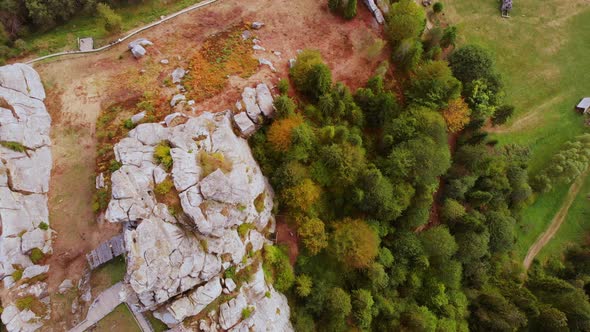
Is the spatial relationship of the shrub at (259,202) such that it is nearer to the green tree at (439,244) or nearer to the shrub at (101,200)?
the shrub at (101,200)

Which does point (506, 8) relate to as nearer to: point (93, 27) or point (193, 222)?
point (193, 222)

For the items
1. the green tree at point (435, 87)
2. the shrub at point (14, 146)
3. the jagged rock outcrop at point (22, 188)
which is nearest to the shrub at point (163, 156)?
the jagged rock outcrop at point (22, 188)

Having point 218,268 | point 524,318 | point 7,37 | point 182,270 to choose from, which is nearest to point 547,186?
point 524,318

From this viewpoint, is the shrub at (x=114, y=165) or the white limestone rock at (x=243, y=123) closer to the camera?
the shrub at (x=114, y=165)

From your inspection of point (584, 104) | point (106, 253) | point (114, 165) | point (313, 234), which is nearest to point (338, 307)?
point (313, 234)

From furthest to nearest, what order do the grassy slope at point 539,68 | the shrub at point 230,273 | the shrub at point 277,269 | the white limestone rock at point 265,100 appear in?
the grassy slope at point 539,68, the white limestone rock at point 265,100, the shrub at point 277,269, the shrub at point 230,273

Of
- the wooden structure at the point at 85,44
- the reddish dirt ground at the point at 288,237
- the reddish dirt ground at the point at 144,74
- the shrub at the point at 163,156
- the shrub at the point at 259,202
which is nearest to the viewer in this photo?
the shrub at the point at 163,156

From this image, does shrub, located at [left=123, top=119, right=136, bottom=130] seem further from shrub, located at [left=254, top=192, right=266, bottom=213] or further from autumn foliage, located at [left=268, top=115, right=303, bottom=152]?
shrub, located at [left=254, top=192, right=266, bottom=213]

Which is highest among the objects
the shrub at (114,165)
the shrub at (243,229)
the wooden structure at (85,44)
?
the wooden structure at (85,44)
